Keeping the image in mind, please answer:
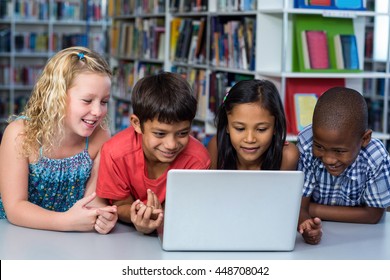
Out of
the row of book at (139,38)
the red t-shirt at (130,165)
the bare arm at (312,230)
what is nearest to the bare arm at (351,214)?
the bare arm at (312,230)

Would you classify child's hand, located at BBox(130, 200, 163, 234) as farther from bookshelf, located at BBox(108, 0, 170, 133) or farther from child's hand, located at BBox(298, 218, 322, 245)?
bookshelf, located at BBox(108, 0, 170, 133)

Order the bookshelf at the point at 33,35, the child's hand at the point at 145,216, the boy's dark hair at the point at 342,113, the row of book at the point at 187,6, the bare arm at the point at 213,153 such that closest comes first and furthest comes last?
the child's hand at the point at 145,216
the boy's dark hair at the point at 342,113
the bare arm at the point at 213,153
the row of book at the point at 187,6
the bookshelf at the point at 33,35

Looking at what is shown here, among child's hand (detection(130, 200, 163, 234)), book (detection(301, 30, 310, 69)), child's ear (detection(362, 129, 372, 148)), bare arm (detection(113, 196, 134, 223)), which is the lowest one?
bare arm (detection(113, 196, 134, 223))

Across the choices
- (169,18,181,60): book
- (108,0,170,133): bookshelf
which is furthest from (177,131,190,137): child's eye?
(108,0,170,133): bookshelf

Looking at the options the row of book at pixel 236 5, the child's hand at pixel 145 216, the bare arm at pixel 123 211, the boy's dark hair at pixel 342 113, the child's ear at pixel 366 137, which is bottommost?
the bare arm at pixel 123 211

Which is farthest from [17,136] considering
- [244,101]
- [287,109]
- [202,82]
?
[202,82]

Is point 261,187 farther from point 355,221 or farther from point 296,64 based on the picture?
point 296,64

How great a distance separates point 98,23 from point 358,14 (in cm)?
561

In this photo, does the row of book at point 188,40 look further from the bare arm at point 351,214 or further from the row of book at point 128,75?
the bare arm at point 351,214

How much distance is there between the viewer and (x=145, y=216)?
5.43 feet

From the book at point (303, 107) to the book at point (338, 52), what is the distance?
0.23m

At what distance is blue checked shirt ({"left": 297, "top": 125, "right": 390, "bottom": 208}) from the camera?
1.94 m

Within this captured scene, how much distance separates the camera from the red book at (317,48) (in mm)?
3734

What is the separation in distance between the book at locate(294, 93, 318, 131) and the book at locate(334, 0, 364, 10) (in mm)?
514
